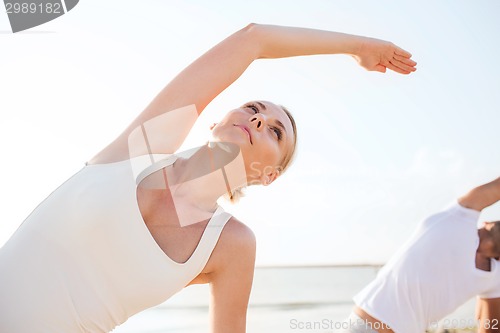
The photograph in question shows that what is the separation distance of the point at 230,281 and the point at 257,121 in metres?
0.57

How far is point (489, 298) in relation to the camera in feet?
11.4

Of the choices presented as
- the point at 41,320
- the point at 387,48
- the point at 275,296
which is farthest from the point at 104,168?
the point at 275,296

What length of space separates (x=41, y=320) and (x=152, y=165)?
573 mm

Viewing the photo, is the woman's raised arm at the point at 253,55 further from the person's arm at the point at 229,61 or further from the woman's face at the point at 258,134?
the woman's face at the point at 258,134

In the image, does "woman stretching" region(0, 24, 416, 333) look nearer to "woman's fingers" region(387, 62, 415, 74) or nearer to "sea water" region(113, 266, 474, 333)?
"woman's fingers" region(387, 62, 415, 74)

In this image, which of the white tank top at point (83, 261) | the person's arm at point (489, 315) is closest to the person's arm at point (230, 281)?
the white tank top at point (83, 261)

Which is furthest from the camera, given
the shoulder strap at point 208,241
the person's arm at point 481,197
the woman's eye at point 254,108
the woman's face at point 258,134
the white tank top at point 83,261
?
the person's arm at point 481,197

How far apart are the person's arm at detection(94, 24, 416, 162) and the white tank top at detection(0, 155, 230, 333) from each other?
184 millimetres

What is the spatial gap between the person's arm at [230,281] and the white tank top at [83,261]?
0.20m

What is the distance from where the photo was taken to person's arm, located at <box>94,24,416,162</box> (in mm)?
1900

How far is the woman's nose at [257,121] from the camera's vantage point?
6.95ft

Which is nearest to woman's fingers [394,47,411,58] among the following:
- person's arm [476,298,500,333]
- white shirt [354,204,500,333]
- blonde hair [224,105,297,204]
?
blonde hair [224,105,297,204]

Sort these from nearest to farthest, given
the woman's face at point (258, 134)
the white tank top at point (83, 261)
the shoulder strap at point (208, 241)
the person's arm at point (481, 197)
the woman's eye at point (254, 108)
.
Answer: the white tank top at point (83, 261) < the shoulder strap at point (208, 241) < the woman's face at point (258, 134) < the woman's eye at point (254, 108) < the person's arm at point (481, 197)

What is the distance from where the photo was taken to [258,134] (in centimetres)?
212
